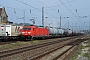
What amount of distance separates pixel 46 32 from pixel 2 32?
63.2 ft

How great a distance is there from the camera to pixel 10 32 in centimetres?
4038

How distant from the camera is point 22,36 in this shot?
4250 cm

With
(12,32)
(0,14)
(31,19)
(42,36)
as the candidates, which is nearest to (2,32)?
(12,32)

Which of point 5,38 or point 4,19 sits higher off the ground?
point 4,19

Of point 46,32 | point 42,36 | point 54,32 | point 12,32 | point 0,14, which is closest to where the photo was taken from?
point 12,32

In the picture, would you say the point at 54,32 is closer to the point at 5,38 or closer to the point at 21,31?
the point at 21,31

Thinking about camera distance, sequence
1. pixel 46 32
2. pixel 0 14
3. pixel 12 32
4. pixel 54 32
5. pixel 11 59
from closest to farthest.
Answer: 1. pixel 11 59
2. pixel 12 32
3. pixel 46 32
4. pixel 54 32
5. pixel 0 14

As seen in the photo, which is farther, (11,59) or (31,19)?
(31,19)

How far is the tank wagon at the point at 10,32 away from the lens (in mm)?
34513

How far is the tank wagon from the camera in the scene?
113ft

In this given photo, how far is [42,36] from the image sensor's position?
48938mm

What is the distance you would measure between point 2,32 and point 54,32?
29931 mm

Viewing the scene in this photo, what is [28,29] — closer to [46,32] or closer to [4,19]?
[46,32]

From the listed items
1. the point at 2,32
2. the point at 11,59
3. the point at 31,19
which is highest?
the point at 31,19
